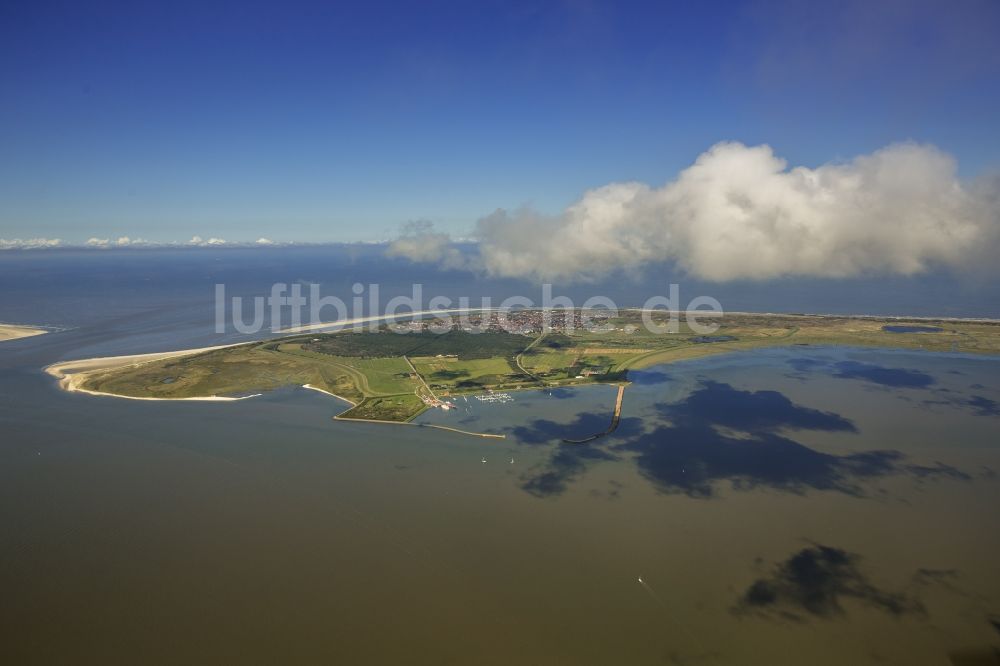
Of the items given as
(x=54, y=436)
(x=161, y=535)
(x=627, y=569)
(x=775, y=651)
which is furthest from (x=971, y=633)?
(x=54, y=436)

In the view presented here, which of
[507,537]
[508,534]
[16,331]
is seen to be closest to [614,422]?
[508,534]

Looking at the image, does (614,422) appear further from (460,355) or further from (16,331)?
(16,331)

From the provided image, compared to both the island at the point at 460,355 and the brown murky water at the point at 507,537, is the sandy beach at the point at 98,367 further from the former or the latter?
the brown murky water at the point at 507,537

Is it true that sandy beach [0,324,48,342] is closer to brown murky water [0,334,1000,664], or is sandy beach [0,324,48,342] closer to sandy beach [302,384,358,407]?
brown murky water [0,334,1000,664]

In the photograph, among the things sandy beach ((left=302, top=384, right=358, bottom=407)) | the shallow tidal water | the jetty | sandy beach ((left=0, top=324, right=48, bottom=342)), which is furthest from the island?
sandy beach ((left=0, top=324, right=48, bottom=342))

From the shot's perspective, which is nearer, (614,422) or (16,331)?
(614,422)

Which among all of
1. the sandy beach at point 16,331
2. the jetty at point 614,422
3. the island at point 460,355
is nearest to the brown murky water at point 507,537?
the jetty at point 614,422
